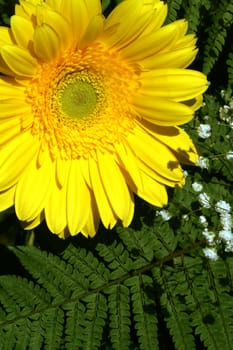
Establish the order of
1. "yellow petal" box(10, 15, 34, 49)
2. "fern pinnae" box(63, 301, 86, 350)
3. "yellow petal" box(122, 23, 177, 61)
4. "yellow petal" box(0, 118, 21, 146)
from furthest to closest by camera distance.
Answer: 1. "fern pinnae" box(63, 301, 86, 350)
2. "yellow petal" box(0, 118, 21, 146)
3. "yellow petal" box(122, 23, 177, 61)
4. "yellow petal" box(10, 15, 34, 49)

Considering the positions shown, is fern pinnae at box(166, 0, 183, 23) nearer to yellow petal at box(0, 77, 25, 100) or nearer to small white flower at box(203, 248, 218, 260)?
yellow petal at box(0, 77, 25, 100)

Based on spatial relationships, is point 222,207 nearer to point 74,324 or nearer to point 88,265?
point 88,265

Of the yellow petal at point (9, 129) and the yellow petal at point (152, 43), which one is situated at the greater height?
the yellow petal at point (152, 43)

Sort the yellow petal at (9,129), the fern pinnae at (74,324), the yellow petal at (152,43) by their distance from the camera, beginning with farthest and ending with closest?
the fern pinnae at (74,324), the yellow petal at (9,129), the yellow petal at (152,43)

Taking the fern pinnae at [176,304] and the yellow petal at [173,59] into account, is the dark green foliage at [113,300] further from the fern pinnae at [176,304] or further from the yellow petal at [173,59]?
the yellow petal at [173,59]

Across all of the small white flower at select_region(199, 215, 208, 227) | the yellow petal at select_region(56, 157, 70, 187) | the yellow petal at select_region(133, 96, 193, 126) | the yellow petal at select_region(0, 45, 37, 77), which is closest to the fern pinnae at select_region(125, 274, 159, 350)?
the small white flower at select_region(199, 215, 208, 227)

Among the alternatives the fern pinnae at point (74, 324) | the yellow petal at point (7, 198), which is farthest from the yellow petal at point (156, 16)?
the fern pinnae at point (74, 324)

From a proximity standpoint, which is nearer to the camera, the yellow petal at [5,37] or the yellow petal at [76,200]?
the yellow petal at [5,37]

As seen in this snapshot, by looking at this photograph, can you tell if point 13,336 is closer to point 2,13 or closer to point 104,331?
point 104,331
